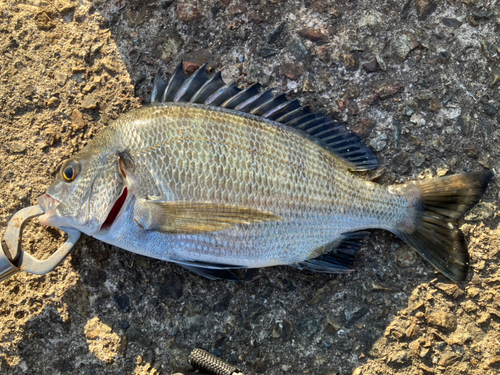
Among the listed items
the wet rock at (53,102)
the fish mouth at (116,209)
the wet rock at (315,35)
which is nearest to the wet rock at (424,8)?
the wet rock at (315,35)

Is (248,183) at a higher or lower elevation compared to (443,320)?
higher

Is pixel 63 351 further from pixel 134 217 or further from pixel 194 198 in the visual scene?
pixel 194 198

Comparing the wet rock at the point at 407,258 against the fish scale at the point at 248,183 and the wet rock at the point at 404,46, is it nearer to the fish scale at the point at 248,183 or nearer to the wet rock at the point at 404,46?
the fish scale at the point at 248,183

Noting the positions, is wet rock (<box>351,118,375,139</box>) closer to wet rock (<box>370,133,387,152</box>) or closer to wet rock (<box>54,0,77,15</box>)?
wet rock (<box>370,133,387,152</box>)

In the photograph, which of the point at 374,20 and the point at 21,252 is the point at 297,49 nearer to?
the point at 374,20

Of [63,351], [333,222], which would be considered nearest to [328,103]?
[333,222]

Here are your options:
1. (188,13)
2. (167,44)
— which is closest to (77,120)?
(167,44)

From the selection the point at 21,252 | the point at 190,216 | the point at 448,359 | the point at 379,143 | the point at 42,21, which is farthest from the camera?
the point at 42,21
